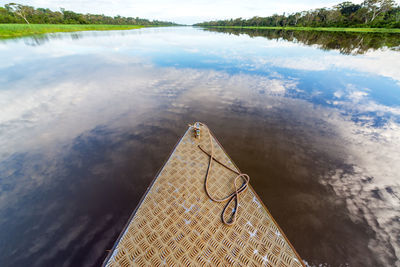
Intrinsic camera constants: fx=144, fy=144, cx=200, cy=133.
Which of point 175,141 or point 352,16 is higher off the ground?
point 352,16

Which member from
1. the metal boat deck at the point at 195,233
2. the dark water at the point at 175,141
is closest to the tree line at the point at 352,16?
the dark water at the point at 175,141

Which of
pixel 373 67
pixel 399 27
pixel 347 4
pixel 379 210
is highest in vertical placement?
pixel 347 4

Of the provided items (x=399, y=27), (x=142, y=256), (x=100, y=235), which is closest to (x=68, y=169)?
(x=100, y=235)

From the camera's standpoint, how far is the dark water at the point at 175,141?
12.7 ft

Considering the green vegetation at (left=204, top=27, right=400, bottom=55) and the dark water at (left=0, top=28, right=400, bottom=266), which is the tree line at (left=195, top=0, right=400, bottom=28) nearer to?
the green vegetation at (left=204, top=27, right=400, bottom=55)

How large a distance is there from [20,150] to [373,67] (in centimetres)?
3044

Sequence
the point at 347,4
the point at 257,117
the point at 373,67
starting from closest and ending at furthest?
the point at 257,117
the point at 373,67
the point at 347,4

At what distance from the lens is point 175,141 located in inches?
279

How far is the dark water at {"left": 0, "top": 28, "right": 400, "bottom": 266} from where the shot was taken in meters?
3.87

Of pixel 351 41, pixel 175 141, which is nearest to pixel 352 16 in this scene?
pixel 351 41

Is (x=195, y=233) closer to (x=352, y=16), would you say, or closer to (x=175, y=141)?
(x=175, y=141)

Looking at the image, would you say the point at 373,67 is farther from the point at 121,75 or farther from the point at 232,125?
the point at 121,75

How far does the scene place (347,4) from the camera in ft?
254

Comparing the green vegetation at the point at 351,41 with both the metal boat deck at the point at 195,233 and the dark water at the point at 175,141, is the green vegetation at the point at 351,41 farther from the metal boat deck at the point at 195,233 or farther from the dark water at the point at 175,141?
the metal boat deck at the point at 195,233
